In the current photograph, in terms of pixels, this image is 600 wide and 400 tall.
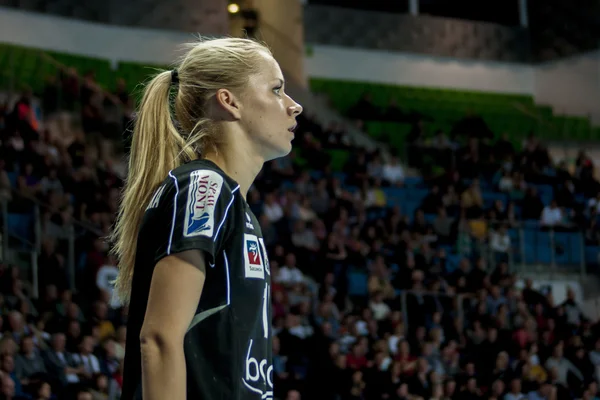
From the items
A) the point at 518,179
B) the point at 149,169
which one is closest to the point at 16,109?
the point at 518,179

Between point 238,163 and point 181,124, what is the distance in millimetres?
177

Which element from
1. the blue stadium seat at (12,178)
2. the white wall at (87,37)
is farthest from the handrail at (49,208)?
the white wall at (87,37)

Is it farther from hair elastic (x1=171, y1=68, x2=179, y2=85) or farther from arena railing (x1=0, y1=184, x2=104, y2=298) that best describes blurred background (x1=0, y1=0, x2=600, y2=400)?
hair elastic (x1=171, y1=68, x2=179, y2=85)

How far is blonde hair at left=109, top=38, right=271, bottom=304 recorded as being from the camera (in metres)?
2.17

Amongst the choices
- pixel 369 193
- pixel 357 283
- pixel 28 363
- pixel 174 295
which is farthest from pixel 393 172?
pixel 174 295

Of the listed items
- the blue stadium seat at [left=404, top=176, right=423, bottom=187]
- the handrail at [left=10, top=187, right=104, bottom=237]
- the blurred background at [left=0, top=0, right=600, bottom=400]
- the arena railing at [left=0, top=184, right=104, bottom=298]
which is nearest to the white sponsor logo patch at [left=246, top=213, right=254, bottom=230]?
the blurred background at [left=0, top=0, right=600, bottom=400]

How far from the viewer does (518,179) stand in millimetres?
17234

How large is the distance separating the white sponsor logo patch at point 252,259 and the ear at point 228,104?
0.92 feet

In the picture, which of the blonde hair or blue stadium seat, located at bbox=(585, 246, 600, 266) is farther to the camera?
blue stadium seat, located at bbox=(585, 246, 600, 266)

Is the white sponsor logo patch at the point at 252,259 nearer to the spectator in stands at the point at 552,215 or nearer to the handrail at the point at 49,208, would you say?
the handrail at the point at 49,208

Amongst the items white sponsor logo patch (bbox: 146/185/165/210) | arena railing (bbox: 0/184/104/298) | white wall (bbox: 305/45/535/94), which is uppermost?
white wall (bbox: 305/45/535/94)

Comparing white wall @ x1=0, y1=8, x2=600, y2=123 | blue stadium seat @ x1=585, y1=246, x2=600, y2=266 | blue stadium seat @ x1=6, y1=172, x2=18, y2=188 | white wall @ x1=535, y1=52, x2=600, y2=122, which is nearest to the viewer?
blue stadium seat @ x1=6, y1=172, x2=18, y2=188

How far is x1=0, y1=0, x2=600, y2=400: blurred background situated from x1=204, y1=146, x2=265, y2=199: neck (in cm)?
419

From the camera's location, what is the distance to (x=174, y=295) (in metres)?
1.88
